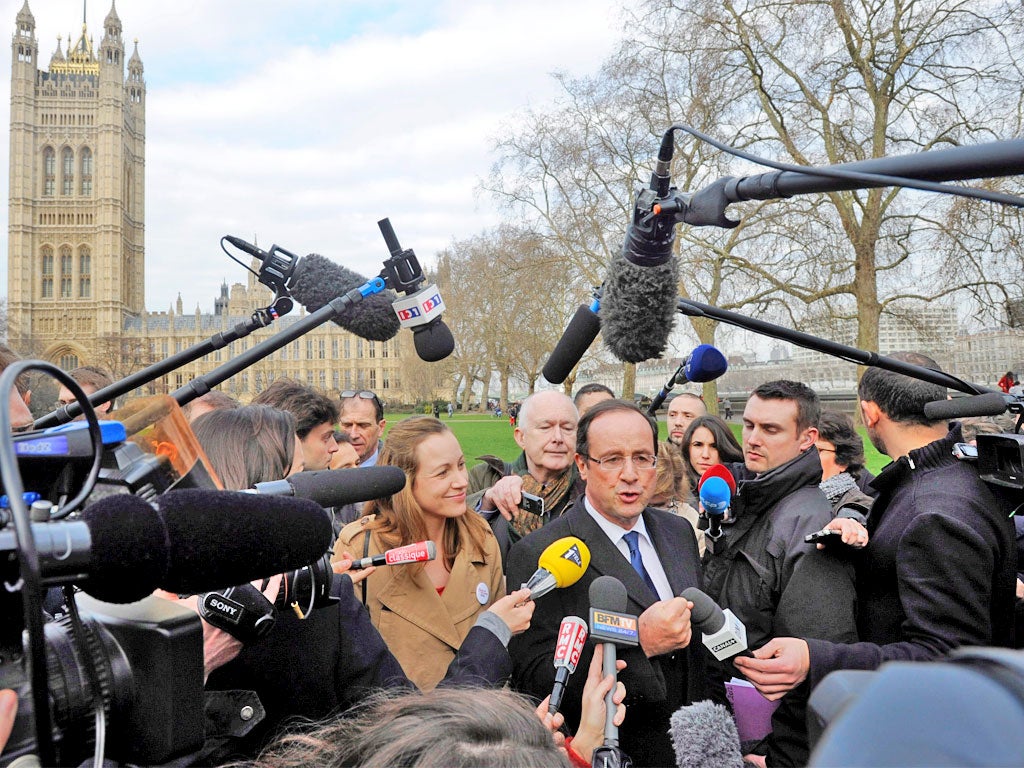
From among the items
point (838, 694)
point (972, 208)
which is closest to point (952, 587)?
point (838, 694)

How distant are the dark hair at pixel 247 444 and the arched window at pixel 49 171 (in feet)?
364

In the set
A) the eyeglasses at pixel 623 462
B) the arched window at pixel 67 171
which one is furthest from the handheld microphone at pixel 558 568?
the arched window at pixel 67 171

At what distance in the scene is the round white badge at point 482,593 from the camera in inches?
134

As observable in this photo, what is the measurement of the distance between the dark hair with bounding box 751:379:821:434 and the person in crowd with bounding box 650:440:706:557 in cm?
78

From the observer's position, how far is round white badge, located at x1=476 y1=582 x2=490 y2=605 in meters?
3.41

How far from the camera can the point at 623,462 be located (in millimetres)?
3320

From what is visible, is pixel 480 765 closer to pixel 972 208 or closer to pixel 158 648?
pixel 158 648

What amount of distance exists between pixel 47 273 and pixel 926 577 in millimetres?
111223

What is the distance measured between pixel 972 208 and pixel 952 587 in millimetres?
14004

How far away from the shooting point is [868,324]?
17.6m

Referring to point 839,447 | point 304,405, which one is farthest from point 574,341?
point 839,447

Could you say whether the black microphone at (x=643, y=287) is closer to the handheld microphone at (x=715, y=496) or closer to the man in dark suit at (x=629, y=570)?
the man in dark suit at (x=629, y=570)

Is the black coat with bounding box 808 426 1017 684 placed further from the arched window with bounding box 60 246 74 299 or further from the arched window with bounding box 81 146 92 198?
the arched window with bounding box 81 146 92 198

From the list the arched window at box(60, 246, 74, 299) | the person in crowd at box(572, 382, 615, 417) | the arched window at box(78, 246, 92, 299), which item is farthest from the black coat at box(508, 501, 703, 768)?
the arched window at box(60, 246, 74, 299)
